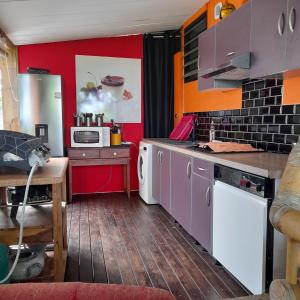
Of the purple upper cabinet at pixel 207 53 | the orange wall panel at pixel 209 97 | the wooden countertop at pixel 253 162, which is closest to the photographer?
the wooden countertop at pixel 253 162

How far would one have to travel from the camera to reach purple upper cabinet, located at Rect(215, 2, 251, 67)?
235cm

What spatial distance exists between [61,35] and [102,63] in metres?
0.75

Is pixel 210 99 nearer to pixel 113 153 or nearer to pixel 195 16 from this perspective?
pixel 195 16

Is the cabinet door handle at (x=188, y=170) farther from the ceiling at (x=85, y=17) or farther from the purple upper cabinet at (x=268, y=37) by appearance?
the ceiling at (x=85, y=17)

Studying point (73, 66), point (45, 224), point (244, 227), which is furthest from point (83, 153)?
point (244, 227)

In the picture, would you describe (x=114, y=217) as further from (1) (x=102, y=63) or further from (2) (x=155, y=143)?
(1) (x=102, y=63)

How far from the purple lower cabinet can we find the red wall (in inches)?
91.8

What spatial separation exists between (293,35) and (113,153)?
301 cm

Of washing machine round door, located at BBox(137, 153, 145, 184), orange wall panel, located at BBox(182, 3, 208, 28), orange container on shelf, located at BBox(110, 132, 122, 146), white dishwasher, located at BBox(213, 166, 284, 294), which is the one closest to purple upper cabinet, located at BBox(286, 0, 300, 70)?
white dishwasher, located at BBox(213, 166, 284, 294)

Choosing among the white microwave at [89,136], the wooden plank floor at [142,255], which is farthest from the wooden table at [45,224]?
the white microwave at [89,136]

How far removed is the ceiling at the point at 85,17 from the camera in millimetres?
2830

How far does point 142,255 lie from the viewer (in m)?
2.59

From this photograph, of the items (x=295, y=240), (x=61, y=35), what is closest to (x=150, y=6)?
(x=61, y=35)

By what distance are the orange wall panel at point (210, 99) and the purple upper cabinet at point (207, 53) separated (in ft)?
0.89
